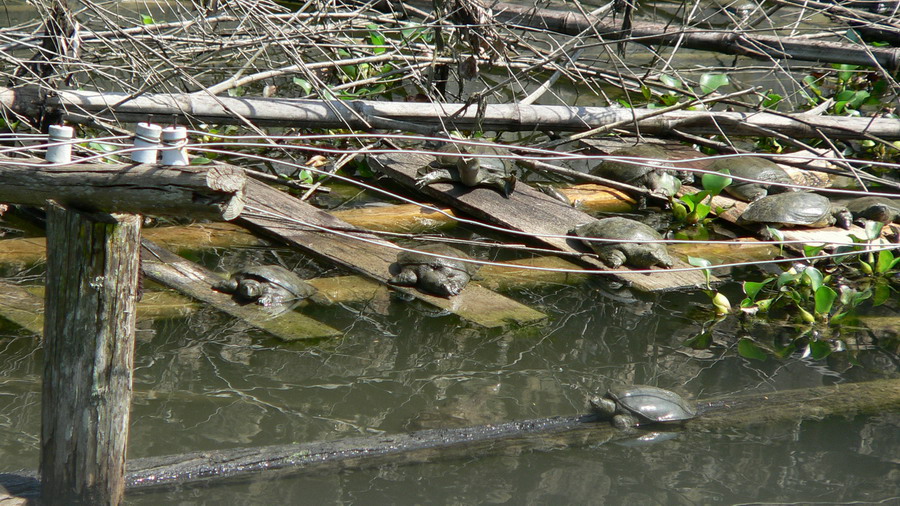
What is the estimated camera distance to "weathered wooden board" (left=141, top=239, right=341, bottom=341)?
428 centimetres

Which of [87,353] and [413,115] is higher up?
[413,115]

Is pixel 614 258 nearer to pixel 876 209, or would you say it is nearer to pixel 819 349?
pixel 819 349

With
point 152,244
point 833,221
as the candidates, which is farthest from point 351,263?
point 833,221

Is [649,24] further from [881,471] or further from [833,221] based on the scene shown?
[881,471]

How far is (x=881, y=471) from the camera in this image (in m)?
3.50

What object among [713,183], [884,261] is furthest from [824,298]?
[713,183]

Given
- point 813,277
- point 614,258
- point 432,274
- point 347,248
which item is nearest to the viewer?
point 432,274

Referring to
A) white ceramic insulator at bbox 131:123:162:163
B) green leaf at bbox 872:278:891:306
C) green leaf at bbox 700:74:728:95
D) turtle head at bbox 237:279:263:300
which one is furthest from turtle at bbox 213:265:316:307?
green leaf at bbox 700:74:728:95

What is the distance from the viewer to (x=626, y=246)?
5.44m

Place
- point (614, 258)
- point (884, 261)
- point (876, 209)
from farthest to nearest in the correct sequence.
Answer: point (876, 209), point (884, 261), point (614, 258)

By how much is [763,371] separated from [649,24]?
528cm

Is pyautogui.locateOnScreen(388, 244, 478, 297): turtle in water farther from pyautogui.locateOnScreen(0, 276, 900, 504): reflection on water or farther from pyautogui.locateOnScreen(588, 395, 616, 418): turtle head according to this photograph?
pyautogui.locateOnScreen(588, 395, 616, 418): turtle head

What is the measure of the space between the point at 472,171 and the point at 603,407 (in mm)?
2730

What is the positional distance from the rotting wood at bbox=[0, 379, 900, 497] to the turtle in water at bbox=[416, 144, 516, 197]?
8.75 ft
